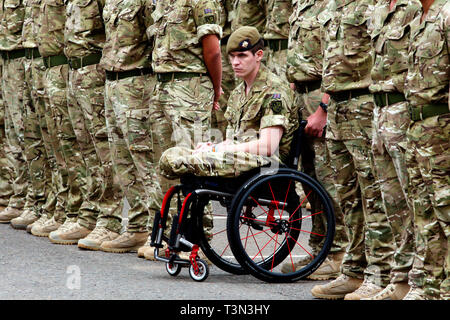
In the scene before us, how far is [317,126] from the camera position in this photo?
6.69 m

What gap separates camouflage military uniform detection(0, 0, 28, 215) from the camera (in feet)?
32.4

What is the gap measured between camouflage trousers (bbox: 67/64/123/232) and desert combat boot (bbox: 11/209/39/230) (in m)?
1.21

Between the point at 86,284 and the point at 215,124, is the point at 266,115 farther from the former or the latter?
the point at 215,124

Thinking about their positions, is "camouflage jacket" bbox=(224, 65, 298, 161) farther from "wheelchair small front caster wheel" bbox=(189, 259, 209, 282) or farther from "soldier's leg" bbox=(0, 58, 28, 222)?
"soldier's leg" bbox=(0, 58, 28, 222)

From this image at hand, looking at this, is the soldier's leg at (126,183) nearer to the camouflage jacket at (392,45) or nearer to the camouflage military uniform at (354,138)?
the camouflage military uniform at (354,138)

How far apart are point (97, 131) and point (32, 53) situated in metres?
1.41

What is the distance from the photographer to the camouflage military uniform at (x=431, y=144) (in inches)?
195

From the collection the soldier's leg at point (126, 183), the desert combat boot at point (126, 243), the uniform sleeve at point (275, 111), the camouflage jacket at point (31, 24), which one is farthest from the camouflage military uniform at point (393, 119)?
the camouflage jacket at point (31, 24)

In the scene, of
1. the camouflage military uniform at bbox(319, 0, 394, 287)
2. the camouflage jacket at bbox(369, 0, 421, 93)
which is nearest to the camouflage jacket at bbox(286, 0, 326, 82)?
the camouflage military uniform at bbox(319, 0, 394, 287)

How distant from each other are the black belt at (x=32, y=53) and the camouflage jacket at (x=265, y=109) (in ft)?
10.4

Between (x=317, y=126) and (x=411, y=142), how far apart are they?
157 cm

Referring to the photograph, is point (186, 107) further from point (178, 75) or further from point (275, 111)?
point (275, 111)

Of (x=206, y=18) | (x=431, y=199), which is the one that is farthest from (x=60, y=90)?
(x=431, y=199)
